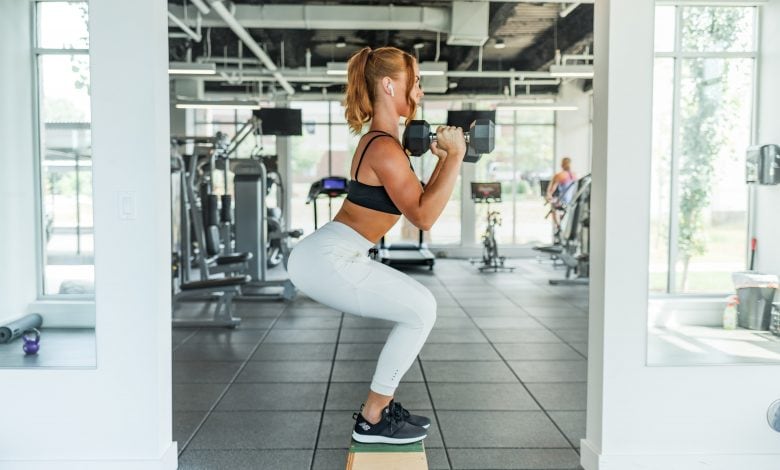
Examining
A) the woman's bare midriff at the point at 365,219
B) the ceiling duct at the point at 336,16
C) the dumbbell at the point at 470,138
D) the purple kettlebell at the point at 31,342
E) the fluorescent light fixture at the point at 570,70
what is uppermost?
the ceiling duct at the point at 336,16

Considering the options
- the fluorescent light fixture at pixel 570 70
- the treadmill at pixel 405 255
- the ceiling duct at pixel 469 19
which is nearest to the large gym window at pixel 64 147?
the ceiling duct at pixel 469 19

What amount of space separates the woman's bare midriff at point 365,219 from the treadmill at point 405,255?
26.7 ft

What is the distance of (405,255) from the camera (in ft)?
38.4

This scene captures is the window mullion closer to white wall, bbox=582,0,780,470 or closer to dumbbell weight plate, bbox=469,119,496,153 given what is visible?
white wall, bbox=582,0,780,470

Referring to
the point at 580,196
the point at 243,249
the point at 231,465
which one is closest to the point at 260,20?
A: the point at 243,249

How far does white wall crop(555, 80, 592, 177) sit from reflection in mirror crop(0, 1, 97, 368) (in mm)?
A: 11689

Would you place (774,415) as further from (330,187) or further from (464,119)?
(330,187)

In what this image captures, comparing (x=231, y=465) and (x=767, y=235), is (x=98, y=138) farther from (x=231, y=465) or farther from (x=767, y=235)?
(x=767, y=235)

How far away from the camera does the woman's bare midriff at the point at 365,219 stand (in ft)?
7.74

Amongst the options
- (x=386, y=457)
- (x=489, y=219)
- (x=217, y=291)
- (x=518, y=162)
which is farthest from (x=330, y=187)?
(x=518, y=162)

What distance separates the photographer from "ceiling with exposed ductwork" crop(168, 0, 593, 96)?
8688 millimetres

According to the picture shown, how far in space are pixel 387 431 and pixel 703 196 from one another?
1.77 m

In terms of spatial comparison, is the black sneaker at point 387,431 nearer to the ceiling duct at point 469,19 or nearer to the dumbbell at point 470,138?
the dumbbell at point 470,138

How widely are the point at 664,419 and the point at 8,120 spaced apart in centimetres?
281
